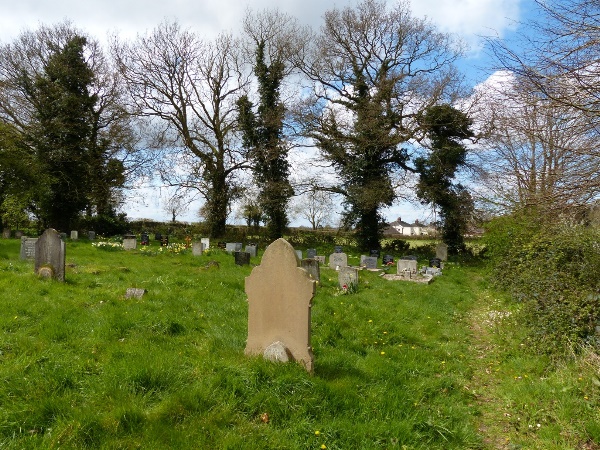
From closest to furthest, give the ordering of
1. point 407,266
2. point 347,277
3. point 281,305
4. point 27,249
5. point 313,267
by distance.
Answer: point 281,305, point 347,277, point 313,267, point 27,249, point 407,266

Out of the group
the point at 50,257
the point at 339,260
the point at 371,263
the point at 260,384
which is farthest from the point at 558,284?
the point at 50,257

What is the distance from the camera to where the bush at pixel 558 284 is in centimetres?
577

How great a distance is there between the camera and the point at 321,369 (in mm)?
4645

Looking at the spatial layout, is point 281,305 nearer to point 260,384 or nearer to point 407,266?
point 260,384

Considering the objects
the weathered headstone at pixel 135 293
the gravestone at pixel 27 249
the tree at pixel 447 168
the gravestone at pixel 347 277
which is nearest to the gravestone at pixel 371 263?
the gravestone at pixel 347 277

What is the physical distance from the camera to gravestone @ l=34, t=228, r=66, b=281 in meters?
9.05

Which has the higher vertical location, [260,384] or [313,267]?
[313,267]

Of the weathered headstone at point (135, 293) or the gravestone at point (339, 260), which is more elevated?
the gravestone at point (339, 260)

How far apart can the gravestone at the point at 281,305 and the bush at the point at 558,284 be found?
3.57 m

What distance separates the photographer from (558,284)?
7148mm

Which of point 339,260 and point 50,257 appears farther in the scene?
point 339,260

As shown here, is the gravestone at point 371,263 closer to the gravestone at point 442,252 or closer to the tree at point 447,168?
the gravestone at point 442,252

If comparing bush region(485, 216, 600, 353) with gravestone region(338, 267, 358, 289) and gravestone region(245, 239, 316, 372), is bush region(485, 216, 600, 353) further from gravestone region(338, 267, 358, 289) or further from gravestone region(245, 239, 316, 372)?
gravestone region(338, 267, 358, 289)

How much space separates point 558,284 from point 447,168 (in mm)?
17685
